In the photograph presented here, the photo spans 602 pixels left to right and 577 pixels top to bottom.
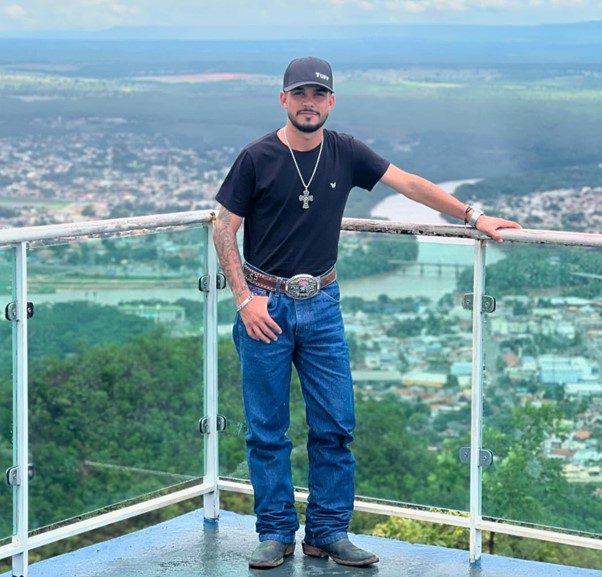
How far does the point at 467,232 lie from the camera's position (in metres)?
3.69

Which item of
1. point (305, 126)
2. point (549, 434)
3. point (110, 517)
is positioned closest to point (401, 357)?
point (549, 434)

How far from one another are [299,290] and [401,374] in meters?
26.0

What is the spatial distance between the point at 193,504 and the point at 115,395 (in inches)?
30.0

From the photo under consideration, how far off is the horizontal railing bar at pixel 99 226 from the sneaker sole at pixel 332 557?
43.2 inches

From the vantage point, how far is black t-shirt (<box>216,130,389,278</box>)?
346 centimetres

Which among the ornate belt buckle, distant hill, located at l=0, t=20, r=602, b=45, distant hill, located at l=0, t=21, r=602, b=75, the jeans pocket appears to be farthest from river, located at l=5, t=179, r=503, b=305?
distant hill, located at l=0, t=20, r=602, b=45

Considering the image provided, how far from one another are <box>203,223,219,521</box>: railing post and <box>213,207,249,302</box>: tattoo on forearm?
1.75ft

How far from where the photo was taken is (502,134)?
46000mm

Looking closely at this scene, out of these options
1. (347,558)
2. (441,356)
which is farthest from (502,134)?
(347,558)

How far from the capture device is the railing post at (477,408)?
377 centimetres

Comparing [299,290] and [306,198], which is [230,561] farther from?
[306,198]

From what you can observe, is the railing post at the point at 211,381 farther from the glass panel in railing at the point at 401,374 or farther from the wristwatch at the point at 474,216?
the wristwatch at the point at 474,216

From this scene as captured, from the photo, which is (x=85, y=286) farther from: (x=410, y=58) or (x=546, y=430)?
(x=410, y=58)

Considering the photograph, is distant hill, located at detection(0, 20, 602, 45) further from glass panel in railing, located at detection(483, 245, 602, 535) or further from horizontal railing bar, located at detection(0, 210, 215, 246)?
horizontal railing bar, located at detection(0, 210, 215, 246)
